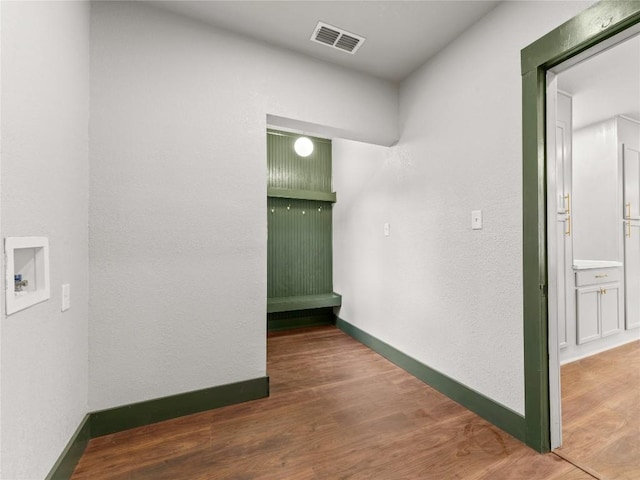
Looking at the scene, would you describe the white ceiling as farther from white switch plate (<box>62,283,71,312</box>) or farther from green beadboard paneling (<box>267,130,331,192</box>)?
white switch plate (<box>62,283,71,312</box>)

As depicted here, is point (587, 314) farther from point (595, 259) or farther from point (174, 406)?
point (174, 406)

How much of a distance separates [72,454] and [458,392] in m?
2.40

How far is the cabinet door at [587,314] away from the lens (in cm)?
291

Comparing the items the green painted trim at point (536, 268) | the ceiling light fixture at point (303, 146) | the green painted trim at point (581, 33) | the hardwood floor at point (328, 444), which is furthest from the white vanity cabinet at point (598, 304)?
the ceiling light fixture at point (303, 146)

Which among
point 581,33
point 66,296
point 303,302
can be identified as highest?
point 581,33

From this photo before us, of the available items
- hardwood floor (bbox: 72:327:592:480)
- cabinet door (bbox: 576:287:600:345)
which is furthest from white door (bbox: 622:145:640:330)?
hardwood floor (bbox: 72:327:592:480)

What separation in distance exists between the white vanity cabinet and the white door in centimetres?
27

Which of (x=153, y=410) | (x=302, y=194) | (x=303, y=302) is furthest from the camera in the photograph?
(x=302, y=194)

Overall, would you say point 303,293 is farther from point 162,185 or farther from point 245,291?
point 162,185

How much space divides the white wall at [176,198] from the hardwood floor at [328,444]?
0.29 meters

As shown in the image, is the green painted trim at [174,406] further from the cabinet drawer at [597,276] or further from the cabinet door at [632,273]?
the cabinet door at [632,273]

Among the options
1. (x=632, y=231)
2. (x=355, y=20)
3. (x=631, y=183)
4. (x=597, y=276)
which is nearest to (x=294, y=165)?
(x=355, y=20)

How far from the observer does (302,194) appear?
3941 mm

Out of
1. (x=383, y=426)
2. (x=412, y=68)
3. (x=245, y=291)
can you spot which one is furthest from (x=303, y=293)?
(x=412, y=68)
